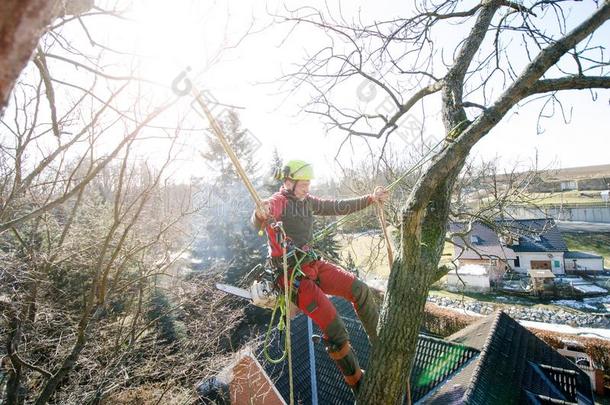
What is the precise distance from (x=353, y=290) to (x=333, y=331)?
18.3 inches

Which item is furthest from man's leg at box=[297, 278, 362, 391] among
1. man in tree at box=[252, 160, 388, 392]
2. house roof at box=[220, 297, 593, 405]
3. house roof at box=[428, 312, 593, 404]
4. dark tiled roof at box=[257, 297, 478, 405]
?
dark tiled roof at box=[257, 297, 478, 405]

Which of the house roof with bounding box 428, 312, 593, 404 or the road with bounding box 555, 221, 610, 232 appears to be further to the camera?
the road with bounding box 555, 221, 610, 232

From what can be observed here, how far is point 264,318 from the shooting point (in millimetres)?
15992

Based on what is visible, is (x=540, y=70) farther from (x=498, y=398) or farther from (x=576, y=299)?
(x=576, y=299)

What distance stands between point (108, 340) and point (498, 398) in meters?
9.02

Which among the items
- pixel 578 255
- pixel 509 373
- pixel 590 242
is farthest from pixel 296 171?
Result: pixel 590 242

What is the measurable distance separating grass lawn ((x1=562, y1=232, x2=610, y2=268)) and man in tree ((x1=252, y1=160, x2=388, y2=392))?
35.7 meters

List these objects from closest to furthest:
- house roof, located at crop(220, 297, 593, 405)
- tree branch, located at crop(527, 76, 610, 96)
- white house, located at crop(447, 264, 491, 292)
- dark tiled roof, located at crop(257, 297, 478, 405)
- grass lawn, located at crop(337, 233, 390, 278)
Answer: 1. tree branch, located at crop(527, 76, 610, 96)
2. grass lawn, located at crop(337, 233, 390, 278)
3. house roof, located at crop(220, 297, 593, 405)
4. dark tiled roof, located at crop(257, 297, 478, 405)
5. white house, located at crop(447, 264, 491, 292)

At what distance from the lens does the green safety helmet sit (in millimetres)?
3920

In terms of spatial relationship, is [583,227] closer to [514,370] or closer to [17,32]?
[514,370]

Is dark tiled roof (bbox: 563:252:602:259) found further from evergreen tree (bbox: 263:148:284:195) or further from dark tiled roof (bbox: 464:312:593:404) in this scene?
evergreen tree (bbox: 263:148:284:195)

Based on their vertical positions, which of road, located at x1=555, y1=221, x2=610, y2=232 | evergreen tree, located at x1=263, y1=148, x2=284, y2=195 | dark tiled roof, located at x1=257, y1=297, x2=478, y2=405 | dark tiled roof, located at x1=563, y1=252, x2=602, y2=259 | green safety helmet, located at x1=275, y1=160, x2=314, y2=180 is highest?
evergreen tree, located at x1=263, y1=148, x2=284, y2=195

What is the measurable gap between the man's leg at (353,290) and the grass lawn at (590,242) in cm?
3565

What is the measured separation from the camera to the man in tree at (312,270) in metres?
3.68
